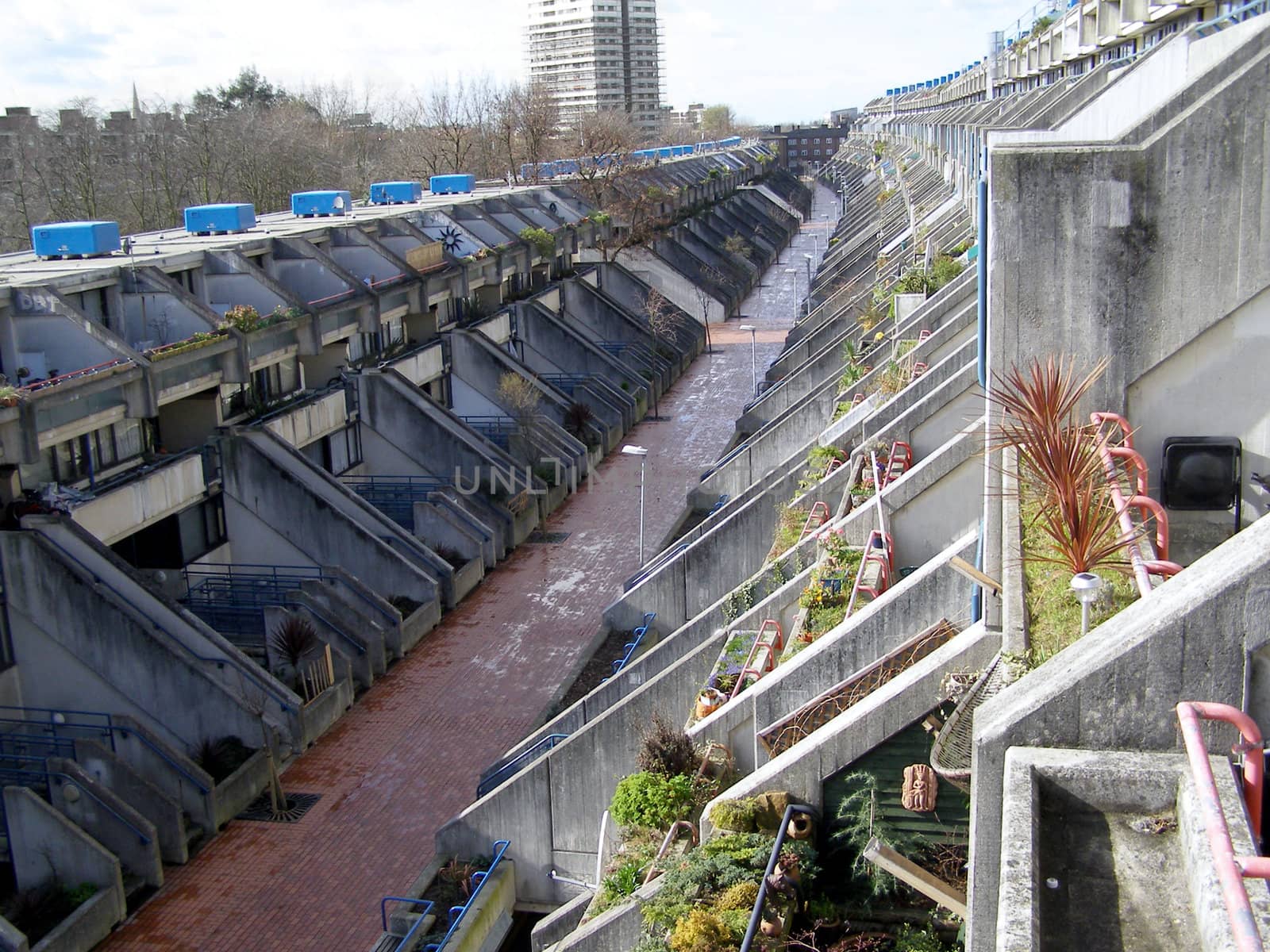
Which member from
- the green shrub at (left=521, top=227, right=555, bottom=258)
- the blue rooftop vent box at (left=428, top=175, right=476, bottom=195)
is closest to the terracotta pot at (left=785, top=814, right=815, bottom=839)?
the green shrub at (left=521, top=227, right=555, bottom=258)

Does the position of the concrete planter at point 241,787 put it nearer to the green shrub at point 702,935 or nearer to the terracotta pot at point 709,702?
the terracotta pot at point 709,702

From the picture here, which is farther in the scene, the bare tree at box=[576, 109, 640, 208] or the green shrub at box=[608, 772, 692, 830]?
the bare tree at box=[576, 109, 640, 208]

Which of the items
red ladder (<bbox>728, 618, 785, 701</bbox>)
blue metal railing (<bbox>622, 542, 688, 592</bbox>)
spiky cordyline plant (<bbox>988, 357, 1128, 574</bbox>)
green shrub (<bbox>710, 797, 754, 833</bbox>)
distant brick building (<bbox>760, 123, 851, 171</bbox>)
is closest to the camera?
spiky cordyline plant (<bbox>988, 357, 1128, 574</bbox>)

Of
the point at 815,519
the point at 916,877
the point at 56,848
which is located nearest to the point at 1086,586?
the point at 916,877

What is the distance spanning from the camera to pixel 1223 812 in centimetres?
499

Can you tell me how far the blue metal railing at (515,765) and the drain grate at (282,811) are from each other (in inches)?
98.1

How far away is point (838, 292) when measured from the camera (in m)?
39.0

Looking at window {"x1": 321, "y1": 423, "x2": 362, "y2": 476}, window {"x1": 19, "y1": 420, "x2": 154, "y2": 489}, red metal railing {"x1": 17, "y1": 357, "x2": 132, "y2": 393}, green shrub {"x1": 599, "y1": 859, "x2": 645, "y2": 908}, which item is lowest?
green shrub {"x1": 599, "y1": 859, "x2": 645, "y2": 908}

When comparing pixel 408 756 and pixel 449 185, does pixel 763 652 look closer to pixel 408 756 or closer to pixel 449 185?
pixel 408 756

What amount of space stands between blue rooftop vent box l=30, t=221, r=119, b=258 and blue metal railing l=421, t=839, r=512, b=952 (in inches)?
615

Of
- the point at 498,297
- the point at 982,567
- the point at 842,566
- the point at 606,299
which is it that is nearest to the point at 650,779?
the point at 842,566

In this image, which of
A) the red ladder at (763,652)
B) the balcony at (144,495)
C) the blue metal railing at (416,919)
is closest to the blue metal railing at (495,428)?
the balcony at (144,495)

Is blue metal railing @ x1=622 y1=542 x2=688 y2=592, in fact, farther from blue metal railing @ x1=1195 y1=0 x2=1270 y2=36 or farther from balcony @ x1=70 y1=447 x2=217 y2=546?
blue metal railing @ x1=1195 y1=0 x2=1270 y2=36

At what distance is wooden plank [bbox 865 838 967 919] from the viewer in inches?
376
